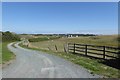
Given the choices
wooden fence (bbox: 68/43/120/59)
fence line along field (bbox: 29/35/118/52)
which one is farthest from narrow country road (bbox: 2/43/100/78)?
fence line along field (bbox: 29/35/118/52)

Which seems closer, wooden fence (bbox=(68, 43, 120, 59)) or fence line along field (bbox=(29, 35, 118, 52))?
wooden fence (bbox=(68, 43, 120, 59))

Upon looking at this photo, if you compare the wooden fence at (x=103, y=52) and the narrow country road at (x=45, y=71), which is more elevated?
the wooden fence at (x=103, y=52)

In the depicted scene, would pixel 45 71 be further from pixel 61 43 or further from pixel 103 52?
pixel 61 43

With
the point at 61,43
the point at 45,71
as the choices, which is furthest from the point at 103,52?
the point at 61,43

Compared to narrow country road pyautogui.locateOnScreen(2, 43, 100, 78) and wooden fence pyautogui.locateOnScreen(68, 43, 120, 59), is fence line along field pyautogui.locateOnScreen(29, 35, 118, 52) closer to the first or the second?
wooden fence pyautogui.locateOnScreen(68, 43, 120, 59)

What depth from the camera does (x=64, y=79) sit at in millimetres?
11195

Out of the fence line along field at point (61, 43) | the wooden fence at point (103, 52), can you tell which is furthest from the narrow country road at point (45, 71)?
the fence line along field at point (61, 43)

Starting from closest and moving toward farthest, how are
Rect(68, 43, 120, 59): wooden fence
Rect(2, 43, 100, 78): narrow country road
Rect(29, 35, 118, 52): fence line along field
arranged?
1. Rect(2, 43, 100, 78): narrow country road
2. Rect(68, 43, 120, 59): wooden fence
3. Rect(29, 35, 118, 52): fence line along field

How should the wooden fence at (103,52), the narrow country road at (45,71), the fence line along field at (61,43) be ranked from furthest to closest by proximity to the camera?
the fence line along field at (61,43)
the wooden fence at (103,52)
the narrow country road at (45,71)

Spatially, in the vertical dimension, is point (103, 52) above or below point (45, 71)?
above

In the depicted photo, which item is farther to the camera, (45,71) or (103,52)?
(103,52)

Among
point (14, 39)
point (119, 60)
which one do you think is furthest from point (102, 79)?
point (14, 39)

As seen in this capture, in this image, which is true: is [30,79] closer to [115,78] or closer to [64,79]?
[64,79]

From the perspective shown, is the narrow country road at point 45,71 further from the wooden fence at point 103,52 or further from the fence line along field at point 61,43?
the fence line along field at point 61,43
